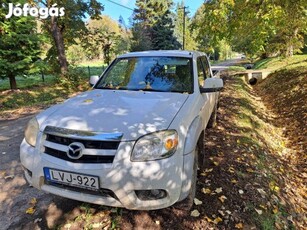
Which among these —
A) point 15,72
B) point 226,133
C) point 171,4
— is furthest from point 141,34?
→ point 226,133

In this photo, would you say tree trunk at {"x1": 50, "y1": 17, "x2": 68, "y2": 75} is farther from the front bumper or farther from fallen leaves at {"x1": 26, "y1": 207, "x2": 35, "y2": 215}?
the front bumper

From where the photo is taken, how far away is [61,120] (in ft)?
8.68

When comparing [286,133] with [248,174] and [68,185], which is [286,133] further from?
[68,185]

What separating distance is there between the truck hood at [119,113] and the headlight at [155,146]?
6 centimetres

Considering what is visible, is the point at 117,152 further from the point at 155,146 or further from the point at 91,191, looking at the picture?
the point at 91,191

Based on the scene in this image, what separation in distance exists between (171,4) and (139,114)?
1939 inches

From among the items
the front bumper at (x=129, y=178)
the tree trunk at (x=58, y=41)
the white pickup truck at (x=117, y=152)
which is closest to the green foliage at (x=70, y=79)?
the tree trunk at (x=58, y=41)

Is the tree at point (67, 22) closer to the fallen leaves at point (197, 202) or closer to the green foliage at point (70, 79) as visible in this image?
the green foliage at point (70, 79)

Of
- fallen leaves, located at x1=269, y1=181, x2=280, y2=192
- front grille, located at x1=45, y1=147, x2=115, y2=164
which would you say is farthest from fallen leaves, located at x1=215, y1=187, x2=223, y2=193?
front grille, located at x1=45, y1=147, x2=115, y2=164

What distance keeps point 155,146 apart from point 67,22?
56.6 ft

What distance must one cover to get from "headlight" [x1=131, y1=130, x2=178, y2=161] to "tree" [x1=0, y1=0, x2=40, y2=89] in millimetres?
12673

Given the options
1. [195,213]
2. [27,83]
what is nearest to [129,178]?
[195,213]

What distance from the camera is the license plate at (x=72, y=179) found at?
2361 mm

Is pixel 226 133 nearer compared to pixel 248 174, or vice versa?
pixel 248 174
